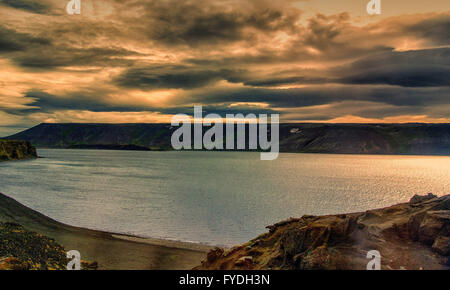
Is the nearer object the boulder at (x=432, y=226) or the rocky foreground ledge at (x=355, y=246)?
the rocky foreground ledge at (x=355, y=246)

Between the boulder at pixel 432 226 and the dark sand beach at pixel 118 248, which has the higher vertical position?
the boulder at pixel 432 226

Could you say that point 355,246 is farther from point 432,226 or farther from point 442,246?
point 432,226

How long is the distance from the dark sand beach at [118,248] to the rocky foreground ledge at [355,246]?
901 centimetres

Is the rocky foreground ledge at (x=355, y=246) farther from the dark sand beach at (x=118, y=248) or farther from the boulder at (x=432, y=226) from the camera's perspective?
the dark sand beach at (x=118, y=248)

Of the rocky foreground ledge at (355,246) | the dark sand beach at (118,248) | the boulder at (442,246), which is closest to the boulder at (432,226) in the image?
the rocky foreground ledge at (355,246)

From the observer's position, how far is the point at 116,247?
96.3 ft

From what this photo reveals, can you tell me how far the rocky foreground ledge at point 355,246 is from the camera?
13992 millimetres

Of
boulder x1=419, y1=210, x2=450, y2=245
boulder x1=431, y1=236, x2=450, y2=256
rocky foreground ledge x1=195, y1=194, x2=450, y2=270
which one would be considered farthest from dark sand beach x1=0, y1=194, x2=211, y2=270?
boulder x1=431, y1=236, x2=450, y2=256

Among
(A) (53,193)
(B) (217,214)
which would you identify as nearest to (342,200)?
(B) (217,214)

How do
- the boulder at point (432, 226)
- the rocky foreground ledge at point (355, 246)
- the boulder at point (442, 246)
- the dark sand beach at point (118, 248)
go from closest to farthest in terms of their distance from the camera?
the rocky foreground ledge at point (355, 246) → the boulder at point (442, 246) → the boulder at point (432, 226) → the dark sand beach at point (118, 248)

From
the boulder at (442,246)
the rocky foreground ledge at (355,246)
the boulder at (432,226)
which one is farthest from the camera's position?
the boulder at (432,226)

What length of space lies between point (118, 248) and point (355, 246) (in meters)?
21.8
